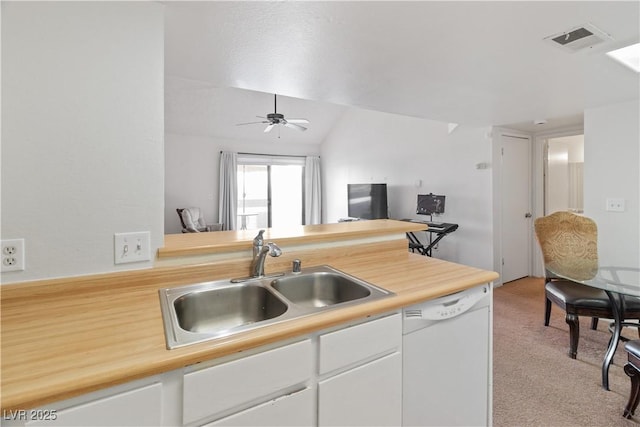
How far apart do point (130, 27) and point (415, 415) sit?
2096 mm

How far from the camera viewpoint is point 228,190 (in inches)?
263

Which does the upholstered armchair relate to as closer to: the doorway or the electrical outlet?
the doorway

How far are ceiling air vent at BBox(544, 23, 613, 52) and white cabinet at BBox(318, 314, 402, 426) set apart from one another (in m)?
1.77

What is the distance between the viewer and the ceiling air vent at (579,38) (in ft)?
5.05

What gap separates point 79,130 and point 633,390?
10.3 ft

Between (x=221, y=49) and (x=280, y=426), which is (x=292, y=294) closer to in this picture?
(x=280, y=426)

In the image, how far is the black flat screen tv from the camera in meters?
5.40

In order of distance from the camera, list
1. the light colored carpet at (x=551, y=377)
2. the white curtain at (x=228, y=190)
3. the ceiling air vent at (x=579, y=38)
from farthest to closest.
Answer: the white curtain at (x=228, y=190) < the light colored carpet at (x=551, y=377) < the ceiling air vent at (x=579, y=38)

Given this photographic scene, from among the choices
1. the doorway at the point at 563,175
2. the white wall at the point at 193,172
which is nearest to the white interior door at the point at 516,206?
the doorway at the point at 563,175

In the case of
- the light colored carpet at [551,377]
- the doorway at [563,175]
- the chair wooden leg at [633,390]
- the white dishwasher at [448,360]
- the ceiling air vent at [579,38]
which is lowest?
the light colored carpet at [551,377]

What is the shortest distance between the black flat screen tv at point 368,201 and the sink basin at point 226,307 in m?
4.27

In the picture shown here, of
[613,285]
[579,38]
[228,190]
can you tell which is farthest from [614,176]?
[228,190]

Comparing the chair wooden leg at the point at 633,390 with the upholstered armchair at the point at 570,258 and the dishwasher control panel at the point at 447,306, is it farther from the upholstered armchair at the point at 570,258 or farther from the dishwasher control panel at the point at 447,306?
the dishwasher control panel at the point at 447,306

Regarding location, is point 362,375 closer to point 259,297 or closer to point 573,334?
point 259,297
